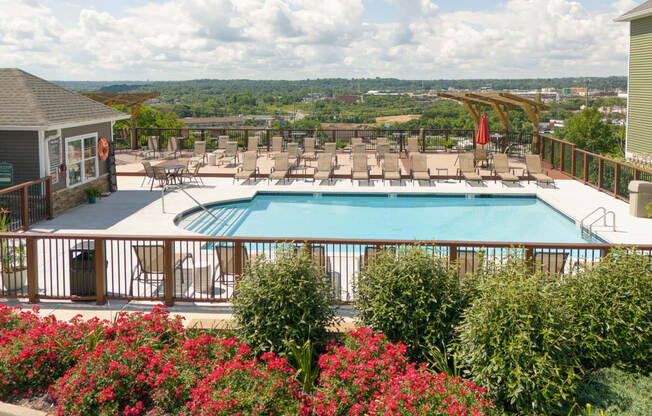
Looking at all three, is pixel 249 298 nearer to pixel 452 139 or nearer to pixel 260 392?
pixel 260 392

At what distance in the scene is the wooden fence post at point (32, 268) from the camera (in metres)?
7.79

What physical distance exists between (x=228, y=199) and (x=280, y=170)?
3.25m

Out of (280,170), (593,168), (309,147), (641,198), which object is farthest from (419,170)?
(641,198)

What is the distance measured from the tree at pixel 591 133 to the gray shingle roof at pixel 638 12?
1100 centimetres

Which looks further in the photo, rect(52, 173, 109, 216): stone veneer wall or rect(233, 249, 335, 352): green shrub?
rect(52, 173, 109, 216): stone veneer wall

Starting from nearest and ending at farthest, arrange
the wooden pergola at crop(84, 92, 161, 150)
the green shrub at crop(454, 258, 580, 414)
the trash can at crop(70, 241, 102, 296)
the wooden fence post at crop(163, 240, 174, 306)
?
the green shrub at crop(454, 258, 580, 414) < the wooden fence post at crop(163, 240, 174, 306) < the trash can at crop(70, 241, 102, 296) < the wooden pergola at crop(84, 92, 161, 150)

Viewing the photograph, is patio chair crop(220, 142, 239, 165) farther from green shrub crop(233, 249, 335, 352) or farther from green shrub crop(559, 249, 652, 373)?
green shrub crop(559, 249, 652, 373)

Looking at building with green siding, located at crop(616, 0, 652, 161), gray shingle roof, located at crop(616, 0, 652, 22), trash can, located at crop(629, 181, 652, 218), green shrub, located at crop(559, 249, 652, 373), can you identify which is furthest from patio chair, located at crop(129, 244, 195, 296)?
gray shingle roof, located at crop(616, 0, 652, 22)

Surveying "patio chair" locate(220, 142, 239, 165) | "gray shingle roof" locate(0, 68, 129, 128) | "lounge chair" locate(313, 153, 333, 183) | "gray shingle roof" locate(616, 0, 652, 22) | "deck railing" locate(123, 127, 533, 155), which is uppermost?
"gray shingle roof" locate(616, 0, 652, 22)

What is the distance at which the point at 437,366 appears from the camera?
5.74 m

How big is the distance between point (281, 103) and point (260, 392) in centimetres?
8820

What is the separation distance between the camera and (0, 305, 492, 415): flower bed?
16.1ft

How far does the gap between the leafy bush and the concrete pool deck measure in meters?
7.73

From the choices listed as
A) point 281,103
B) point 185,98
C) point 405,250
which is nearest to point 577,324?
point 405,250
